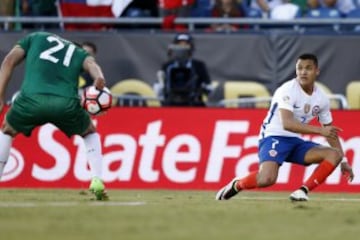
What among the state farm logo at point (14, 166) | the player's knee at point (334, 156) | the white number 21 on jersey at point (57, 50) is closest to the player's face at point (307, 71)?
the player's knee at point (334, 156)

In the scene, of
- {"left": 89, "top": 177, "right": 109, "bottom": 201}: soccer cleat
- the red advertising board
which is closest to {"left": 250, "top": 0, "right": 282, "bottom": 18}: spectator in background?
the red advertising board

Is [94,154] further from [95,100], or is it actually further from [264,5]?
[264,5]

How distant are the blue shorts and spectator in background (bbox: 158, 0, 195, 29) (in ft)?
23.3

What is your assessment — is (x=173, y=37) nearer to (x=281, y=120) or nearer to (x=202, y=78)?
(x=202, y=78)

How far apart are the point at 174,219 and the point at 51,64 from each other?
12.8 ft

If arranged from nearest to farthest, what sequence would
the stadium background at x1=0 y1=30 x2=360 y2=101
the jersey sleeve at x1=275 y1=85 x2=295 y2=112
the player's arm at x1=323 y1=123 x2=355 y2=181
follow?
the jersey sleeve at x1=275 y1=85 x2=295 y2=112
the player's arm at x1=323 y1=123 x2=355 y2=181
the stadium background at x1=0 y1=30 x2=360 y2=101

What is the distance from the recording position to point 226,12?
22734 mm

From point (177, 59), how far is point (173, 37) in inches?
32.5

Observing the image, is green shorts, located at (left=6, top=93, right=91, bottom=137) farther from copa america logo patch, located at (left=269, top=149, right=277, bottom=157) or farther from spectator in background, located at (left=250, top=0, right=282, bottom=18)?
spectator in background, located at (left=250, top=0, right=282, bottom=18)

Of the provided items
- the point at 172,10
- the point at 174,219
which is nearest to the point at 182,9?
the point at 172,10

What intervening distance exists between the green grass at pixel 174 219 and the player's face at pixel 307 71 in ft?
4.63

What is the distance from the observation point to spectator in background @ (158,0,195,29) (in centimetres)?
2238

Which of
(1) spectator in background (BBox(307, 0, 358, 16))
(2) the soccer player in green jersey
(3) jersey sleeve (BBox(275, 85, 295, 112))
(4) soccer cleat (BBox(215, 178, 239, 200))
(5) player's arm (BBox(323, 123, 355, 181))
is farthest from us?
(1) spectator in background (BBox(307, 0, 358, 16))

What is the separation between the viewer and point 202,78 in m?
21.4
